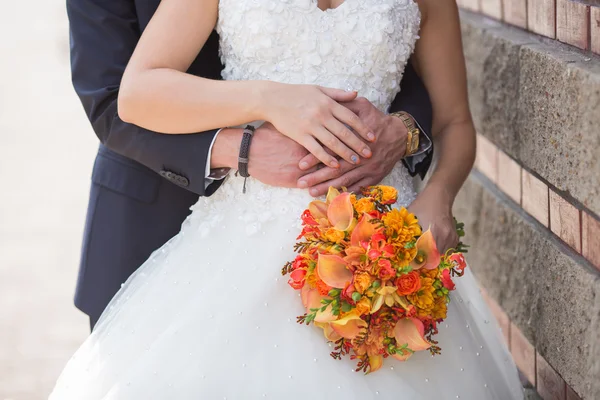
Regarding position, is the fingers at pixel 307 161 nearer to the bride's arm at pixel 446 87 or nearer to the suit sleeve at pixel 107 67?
the suit sleeve at pixel 107 67

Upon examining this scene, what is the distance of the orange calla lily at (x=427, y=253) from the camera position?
194 cm

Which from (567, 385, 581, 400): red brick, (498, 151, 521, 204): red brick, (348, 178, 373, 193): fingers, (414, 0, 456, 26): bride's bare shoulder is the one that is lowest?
(567, 385, 581, 400): red brick

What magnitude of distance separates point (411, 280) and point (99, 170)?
3.96 ft

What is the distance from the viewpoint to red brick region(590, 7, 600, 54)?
82.0 inches

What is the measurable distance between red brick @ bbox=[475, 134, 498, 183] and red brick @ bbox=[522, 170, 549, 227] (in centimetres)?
39

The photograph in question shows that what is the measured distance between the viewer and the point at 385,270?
6.17 ft

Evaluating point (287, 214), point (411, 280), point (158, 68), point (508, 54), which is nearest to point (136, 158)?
point (158, 68)

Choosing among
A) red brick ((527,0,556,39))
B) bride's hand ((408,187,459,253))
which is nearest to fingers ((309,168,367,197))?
bride's hand ((408,187,459,253))

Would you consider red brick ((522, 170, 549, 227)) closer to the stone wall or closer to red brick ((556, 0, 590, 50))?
the stone wall

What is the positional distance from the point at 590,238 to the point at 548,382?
0.63 metres

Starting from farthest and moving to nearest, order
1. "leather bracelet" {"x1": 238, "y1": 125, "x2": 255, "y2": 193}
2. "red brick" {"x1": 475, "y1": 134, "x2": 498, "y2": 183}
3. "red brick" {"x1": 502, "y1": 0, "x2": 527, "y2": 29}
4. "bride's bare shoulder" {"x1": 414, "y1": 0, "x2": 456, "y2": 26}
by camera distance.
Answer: "red brick" {"x1": 475, "y1": 134, "x2": 498, "y2": 183}, "red brick" {"x1": 502, "y1": 0, "x2": 527, "y2": 29}, "bride's bare shoulder" {"x1": 414, "y1": 0, "x2": 456, "y2": 26}, "leather bracelet" {"x1": 238, "y1": 125, "x2": 255, "y2": 193}

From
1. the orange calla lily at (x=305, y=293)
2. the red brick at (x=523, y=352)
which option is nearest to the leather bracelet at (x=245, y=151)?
the orange calla lily at (x=305, y=293)

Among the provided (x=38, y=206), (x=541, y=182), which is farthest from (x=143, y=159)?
(x=38, y=206)

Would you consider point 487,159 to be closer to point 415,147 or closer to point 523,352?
point 523,352
